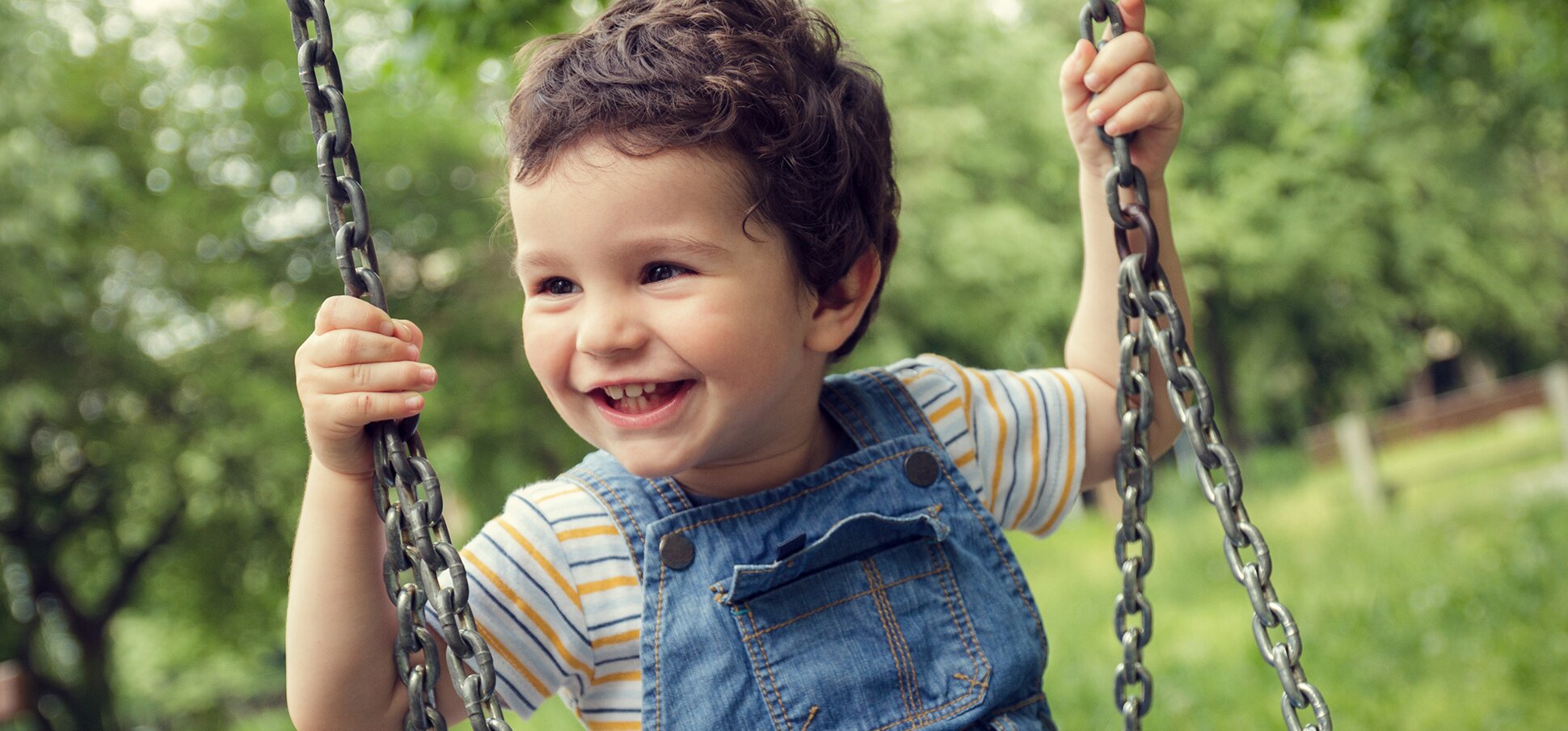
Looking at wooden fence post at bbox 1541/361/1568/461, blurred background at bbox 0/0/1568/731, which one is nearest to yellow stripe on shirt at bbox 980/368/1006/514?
blurred background at bbox 0/0/1568/731

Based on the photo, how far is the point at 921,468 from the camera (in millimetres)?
1616

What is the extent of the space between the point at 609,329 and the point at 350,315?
25cm

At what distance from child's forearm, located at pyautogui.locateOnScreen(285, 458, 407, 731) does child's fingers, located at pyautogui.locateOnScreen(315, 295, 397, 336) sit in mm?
145

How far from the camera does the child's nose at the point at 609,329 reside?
4.38 ft

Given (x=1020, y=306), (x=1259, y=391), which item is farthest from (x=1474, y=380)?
(x=1020, y=306)

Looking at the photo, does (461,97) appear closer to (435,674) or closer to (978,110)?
(435,674)

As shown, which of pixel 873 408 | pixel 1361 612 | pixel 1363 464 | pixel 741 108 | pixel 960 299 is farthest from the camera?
pixel 960 299

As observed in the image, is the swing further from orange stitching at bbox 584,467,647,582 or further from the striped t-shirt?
orange stitching at bbox 584,467,647,582

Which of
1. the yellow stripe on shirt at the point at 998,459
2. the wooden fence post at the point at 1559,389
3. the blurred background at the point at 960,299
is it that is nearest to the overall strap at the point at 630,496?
the yellow stripe on shirt at the point at 998,459

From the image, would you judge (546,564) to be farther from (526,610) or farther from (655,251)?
(655,251)

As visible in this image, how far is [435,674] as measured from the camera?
122 centimetres

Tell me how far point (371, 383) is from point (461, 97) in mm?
2687

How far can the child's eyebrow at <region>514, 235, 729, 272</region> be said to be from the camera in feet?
4.42

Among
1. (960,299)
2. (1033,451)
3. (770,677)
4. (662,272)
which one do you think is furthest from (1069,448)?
(960,299)
